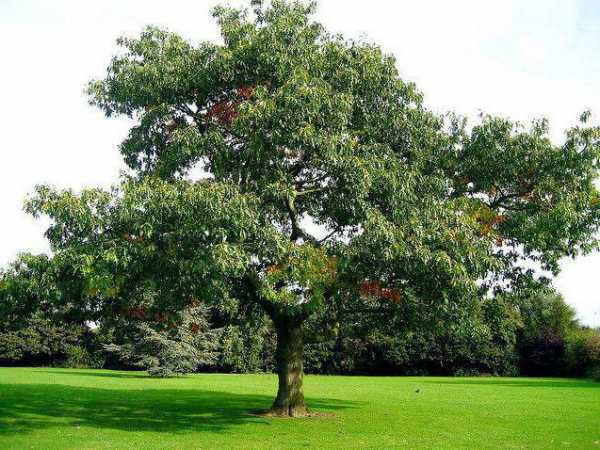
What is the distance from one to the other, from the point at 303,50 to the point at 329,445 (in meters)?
10.8

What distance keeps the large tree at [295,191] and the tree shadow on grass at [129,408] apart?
3391 mm

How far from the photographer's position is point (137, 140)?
20.5 m

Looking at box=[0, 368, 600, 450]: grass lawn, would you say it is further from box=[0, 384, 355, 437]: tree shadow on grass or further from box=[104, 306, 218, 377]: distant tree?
box=[104, 306, 218, 377]: distant tree

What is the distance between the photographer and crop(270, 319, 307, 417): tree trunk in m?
21.6

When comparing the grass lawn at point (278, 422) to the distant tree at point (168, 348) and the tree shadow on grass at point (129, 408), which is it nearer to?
the tree shadow on grass at point (129, 408)

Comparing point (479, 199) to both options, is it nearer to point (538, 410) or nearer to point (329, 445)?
point (329, 445)

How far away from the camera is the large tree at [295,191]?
15102 mm

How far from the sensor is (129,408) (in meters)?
24.3

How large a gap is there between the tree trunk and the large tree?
68 millimetres

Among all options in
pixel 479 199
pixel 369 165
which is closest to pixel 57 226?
pixel 369 165

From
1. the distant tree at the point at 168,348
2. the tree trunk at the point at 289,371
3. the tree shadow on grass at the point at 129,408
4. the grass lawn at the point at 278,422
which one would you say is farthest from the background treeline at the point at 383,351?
the tree trunk at the point at 289,371

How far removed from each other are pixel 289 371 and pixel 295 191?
7083 millimetres

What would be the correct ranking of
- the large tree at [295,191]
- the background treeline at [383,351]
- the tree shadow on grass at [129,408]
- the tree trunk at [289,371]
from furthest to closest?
1. the background treeline at [383,351]
2. the tree trunk at [289,371]
3. the tree shadow on grass at [129,408]
4. the large tree at [295,191]

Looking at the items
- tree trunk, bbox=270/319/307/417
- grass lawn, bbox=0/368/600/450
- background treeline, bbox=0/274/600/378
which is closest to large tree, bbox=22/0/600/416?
tree trunk, bbox=270/319/307/417
